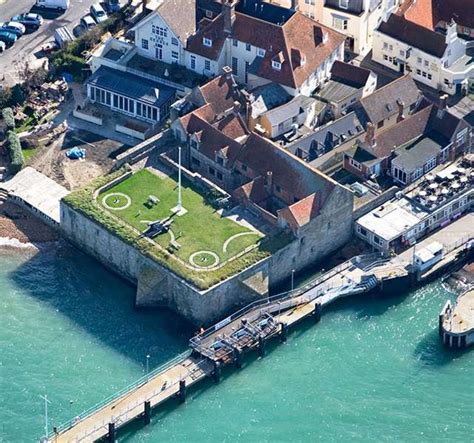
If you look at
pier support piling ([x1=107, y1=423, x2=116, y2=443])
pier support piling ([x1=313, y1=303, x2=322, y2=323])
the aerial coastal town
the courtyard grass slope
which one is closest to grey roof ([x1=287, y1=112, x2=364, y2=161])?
the aerial coastal town

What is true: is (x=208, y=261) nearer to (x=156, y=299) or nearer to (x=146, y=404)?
(x=156, y=299)

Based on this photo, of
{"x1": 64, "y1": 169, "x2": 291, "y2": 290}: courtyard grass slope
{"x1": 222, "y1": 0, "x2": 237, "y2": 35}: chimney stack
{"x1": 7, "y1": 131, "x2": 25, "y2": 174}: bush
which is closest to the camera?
{"x1": 64, "y1": 169, "x2": 291, "y2": 290}: courtyard grass slope

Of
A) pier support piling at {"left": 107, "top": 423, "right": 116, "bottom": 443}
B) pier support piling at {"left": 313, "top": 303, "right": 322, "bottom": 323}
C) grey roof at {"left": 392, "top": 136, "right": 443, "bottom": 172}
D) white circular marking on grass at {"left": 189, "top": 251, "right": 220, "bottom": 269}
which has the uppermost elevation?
grey roof at {"left": 392, "top": 136, "right": 443, "bottom": 172}

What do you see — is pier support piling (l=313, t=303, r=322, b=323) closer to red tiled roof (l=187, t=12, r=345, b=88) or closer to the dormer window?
red tiled roof (l=187, t=12, r=345, b=88)

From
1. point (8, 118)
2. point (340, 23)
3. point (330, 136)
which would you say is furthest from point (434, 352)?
point (8, 118)

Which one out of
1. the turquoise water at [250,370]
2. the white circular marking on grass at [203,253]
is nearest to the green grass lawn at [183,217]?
the white circular marking on grass at [203,253]

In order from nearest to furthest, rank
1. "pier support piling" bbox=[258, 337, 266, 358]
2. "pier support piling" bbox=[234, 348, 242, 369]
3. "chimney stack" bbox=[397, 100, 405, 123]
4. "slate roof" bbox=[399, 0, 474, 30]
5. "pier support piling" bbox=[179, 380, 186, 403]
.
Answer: "pier support piling" bbox=[179, 380, 186, 403], "pier support piling" bbox=[234, 348, 242, 369], "pier support piling" bbox=[258, 337, 266, 358], "chimney stack" bbox=[397, 100, 405, 123], "slate roof" bbox=[399, 0, 474, 30]
